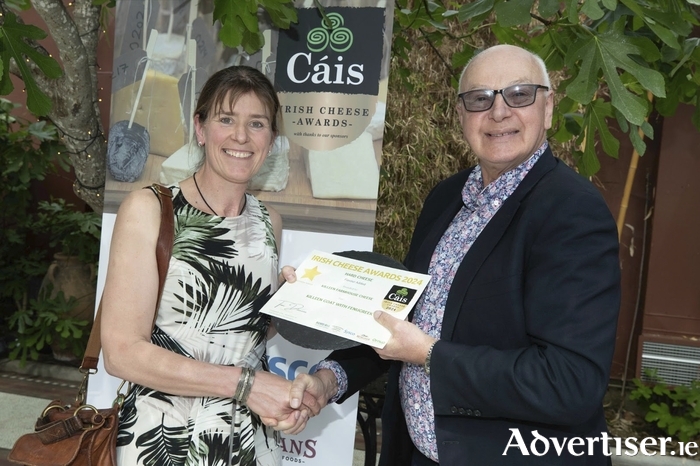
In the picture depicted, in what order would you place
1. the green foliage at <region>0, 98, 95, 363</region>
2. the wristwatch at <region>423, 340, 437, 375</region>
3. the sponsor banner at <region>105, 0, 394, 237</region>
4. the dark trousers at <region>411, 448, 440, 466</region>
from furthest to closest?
the green foliage at <region>0, 98, 95, 363</region>
the sponsor banner at <region>105, 0, 394, 237</region>
the dark trousers at <region>411, 448, 440, 466</region>
the wristwatch at <region>423, 340, 437, 375</region>

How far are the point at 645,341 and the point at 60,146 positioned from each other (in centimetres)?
565

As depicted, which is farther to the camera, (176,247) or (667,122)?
(667,122)

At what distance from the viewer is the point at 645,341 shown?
6.07m

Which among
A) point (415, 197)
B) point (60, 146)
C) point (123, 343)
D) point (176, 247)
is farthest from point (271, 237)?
point (60, 146)

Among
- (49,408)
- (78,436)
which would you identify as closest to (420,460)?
(78,436)

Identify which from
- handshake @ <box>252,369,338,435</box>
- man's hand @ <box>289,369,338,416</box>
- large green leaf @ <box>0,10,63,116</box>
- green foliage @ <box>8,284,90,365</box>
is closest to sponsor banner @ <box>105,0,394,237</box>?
large green leaf @ <box>0,10,63,116</box>

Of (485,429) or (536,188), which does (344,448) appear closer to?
(485,429)

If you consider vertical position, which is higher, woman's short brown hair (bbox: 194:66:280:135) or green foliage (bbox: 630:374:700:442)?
woman's short brown hair (bbox: 194:66:280:135)

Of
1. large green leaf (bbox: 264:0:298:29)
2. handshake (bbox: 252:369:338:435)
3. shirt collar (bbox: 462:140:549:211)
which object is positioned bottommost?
handshake (bbox: 252:369:338:435)

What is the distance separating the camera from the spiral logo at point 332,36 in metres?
2.81

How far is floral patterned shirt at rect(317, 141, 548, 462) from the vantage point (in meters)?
2.00

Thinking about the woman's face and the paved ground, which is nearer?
the woman's face

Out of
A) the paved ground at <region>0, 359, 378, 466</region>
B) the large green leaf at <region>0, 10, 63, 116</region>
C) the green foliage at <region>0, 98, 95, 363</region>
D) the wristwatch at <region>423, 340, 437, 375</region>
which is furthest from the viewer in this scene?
the green foliage at <region>0, 98, 95, 363</region>

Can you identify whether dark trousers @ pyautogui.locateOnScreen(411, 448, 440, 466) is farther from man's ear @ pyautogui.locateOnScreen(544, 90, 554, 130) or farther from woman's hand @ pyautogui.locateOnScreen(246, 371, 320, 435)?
man's ear @ pyautogui.locateOnScreen(544, 90, 554, 130)
